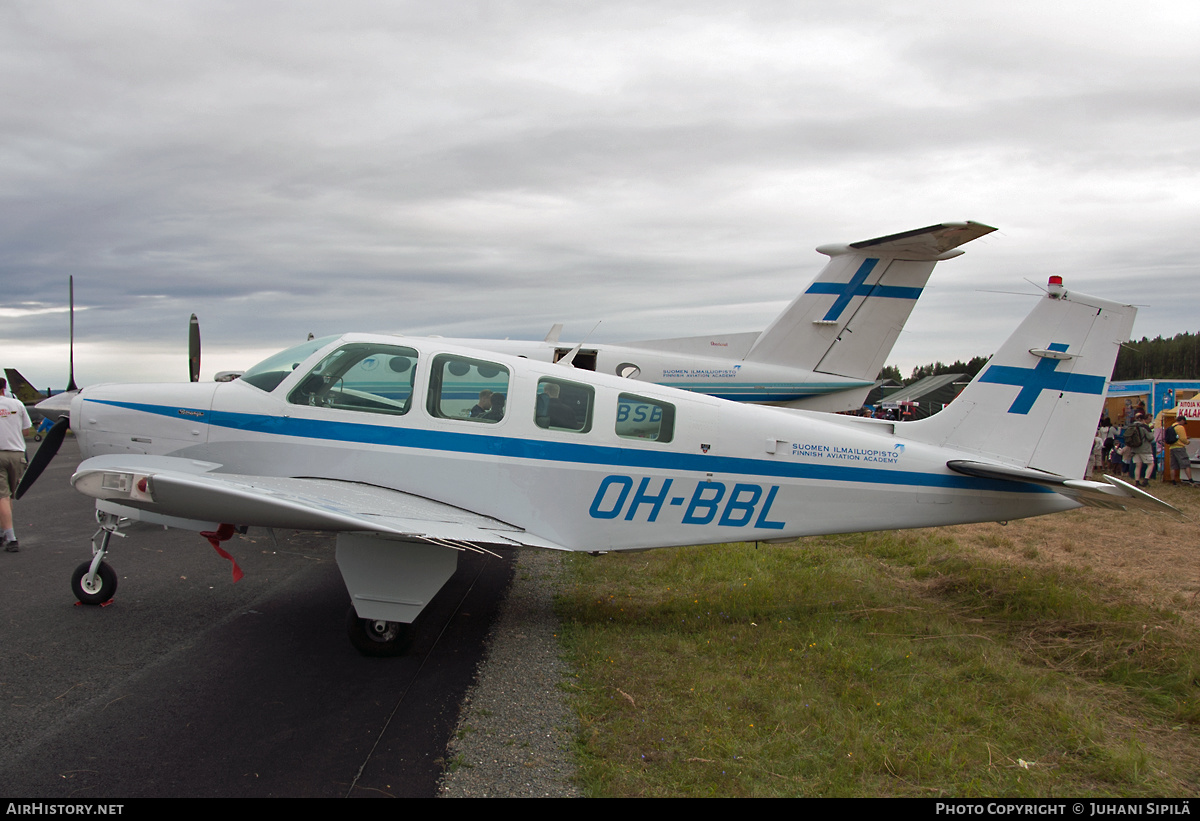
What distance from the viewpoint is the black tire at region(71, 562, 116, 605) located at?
19.5ft

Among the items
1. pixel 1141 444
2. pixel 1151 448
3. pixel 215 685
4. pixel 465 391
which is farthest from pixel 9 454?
pixel 1151 448

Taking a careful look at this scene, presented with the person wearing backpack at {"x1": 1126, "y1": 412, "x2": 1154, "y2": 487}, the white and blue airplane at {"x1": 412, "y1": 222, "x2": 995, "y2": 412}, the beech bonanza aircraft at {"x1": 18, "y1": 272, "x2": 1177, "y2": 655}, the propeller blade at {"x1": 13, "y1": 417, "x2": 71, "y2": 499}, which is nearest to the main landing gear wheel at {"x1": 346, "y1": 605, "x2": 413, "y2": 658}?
the beech bonanza aircraft at {"x1": 18, "y1": 272, "x2": 1177, "y2": 655}

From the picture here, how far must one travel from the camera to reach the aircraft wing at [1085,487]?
5.23 meters

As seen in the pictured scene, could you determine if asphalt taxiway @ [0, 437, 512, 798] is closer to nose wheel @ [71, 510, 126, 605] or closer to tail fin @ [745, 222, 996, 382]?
nose wheel @ [71, 510, 126, 605]

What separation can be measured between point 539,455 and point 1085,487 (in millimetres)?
4208

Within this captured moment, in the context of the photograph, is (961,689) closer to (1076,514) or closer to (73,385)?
(73,385)

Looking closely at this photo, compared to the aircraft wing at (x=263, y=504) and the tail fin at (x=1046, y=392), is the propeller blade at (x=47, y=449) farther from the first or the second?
the tail fin at (x=1046, y=392)

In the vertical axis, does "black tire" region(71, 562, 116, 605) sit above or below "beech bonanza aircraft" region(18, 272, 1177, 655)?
below

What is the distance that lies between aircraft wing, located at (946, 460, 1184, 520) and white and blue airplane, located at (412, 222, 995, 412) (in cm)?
528

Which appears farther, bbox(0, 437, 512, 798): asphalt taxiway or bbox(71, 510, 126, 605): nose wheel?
bbox(71, 510, 126, 605): nose wheel

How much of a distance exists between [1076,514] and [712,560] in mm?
8008

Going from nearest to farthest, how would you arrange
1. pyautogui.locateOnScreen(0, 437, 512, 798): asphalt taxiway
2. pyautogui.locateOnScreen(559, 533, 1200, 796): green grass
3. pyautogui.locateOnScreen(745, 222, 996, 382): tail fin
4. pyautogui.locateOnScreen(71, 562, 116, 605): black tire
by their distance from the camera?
pyautogui.locateOnScreen(0, 437, 512, 798): asphalt taxiway, pyautogui.locateOnScreen(559, 533, 1200, 796): green grass, pyautogui.locateOnScreen(71, 562, 116, 605): black tire, pyautogui.locateOnScreen(745, 222, 996, 382): tail fin

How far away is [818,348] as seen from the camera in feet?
37.4

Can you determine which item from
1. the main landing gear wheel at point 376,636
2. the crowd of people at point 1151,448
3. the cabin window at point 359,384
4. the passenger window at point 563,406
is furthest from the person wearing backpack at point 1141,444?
the main landing gear wheel at point 376,636
